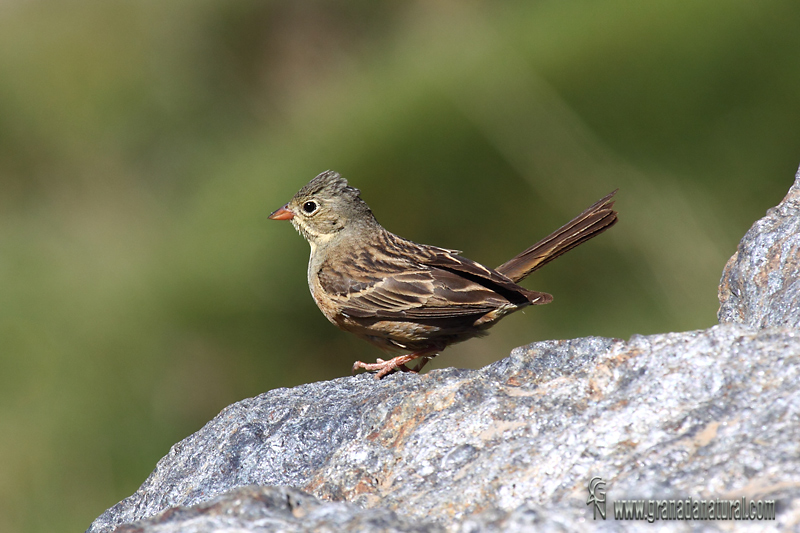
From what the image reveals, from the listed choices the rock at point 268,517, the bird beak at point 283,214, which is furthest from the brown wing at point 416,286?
the rock at point 268,517

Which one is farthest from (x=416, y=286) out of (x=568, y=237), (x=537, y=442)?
(x=537, y=442)

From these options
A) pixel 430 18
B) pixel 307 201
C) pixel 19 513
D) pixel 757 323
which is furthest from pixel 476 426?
pixel 430 18

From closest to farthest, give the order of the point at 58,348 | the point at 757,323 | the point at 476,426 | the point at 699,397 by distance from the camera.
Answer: the point at 699,397
the point at 476,426
the point at 757,323
the point at 58,348

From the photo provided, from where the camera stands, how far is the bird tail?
237 inches

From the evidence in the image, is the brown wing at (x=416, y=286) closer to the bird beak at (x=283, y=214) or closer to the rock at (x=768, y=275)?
the bird beak at (x=283, y=214)

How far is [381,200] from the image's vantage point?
10305mm

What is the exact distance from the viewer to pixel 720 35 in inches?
378

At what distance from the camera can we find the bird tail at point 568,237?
19.7 feet

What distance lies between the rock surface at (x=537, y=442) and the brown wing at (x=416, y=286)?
172 centimetres

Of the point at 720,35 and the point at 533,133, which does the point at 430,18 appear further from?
the point at 720,35

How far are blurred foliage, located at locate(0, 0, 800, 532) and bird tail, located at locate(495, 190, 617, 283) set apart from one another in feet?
10.6

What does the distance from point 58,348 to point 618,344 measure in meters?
9.34

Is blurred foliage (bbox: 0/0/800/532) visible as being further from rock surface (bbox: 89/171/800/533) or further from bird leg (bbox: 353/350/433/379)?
rock surface (bbox: 89/171/800/533)

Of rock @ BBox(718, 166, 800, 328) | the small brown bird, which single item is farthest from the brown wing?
rock @ BBox(718, 166, 800, 328)
